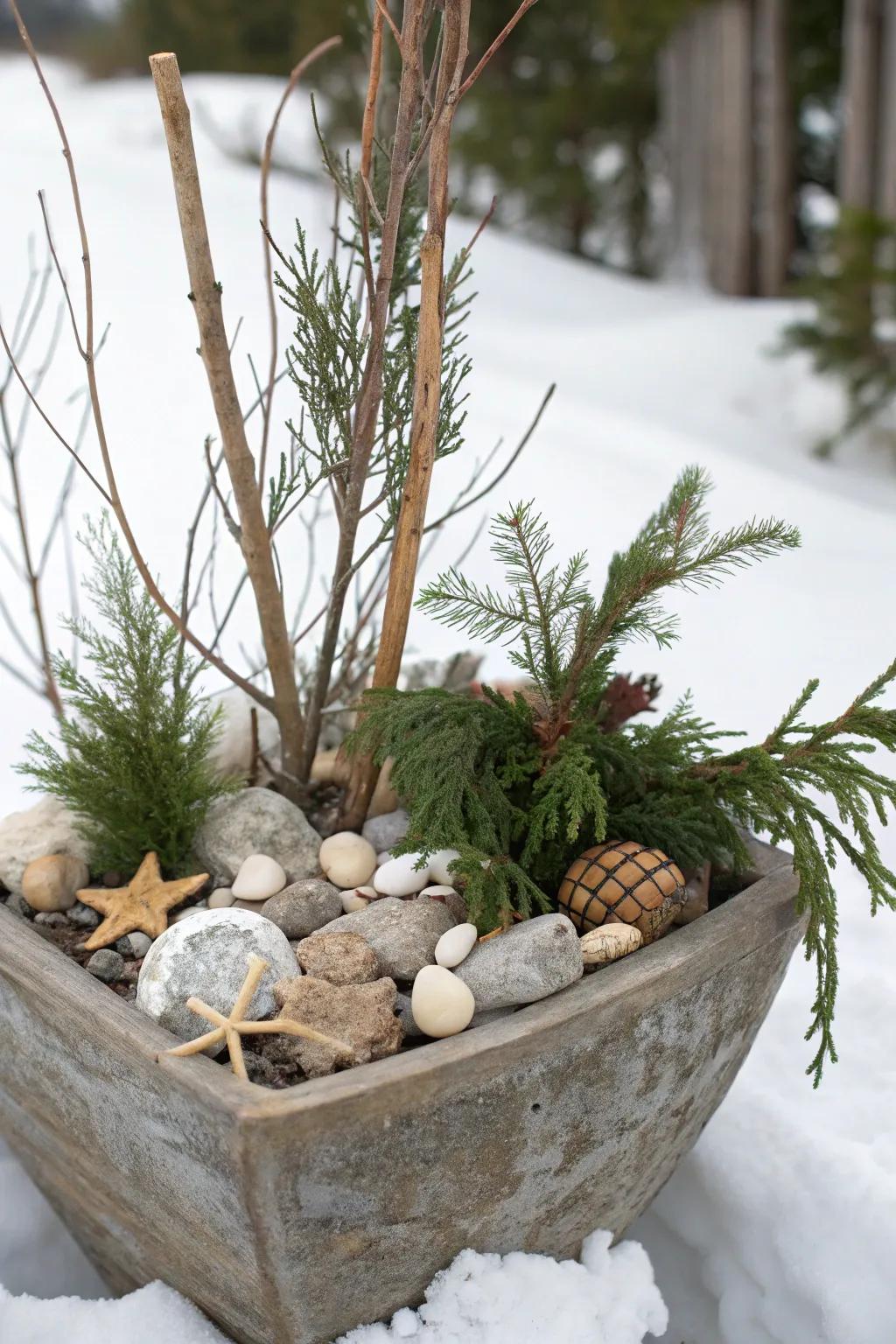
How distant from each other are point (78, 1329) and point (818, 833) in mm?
1287


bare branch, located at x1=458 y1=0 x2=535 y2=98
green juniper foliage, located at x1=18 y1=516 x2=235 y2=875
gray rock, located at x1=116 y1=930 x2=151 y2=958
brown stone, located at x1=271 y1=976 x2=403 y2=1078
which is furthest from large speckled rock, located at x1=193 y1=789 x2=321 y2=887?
bare branch, located at x1=458 y1=0 x2=535 y2=98

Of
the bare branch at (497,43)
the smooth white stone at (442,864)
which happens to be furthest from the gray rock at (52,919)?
the bare branch at (497,43)

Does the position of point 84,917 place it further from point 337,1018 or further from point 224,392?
point 224,392

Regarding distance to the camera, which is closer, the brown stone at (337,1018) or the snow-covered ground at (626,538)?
the brown stone at (337,1018)

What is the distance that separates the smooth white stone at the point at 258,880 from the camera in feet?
4.27

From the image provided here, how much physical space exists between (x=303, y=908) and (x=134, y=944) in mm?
176

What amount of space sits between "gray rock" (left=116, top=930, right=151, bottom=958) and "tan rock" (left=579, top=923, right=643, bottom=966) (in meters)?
0.44

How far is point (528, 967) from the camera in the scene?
109 cm

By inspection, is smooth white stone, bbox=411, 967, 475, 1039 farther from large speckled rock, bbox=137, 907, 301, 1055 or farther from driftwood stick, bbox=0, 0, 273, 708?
driftwood stick, bbox=0, 0, 273, 708

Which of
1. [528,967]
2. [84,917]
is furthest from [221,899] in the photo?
[528,967]

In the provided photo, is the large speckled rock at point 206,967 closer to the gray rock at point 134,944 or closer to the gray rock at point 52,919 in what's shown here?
the gray rock at point 134,944

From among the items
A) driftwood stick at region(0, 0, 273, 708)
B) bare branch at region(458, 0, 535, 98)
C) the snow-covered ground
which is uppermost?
bare branch at region(458, 0, 535, 98)

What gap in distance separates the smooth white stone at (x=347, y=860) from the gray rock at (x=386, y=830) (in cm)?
3

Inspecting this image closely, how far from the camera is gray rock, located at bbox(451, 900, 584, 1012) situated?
1.09 meters
